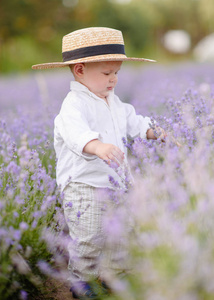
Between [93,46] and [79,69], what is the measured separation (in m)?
0.17

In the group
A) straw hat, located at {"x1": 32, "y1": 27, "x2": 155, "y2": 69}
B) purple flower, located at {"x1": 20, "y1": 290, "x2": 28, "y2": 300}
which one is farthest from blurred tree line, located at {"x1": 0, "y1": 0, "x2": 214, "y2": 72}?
purple flower, located at {"x1": 20, "y1": 290, "x2": 28, "y2": 300}

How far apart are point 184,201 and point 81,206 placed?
965 mm

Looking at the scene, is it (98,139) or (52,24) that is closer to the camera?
(98,139)

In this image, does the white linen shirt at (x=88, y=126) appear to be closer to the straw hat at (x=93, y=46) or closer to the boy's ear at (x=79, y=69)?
the boy's ear at (x=79, y=69)

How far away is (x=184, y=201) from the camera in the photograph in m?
1.57

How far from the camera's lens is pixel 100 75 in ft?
8.02

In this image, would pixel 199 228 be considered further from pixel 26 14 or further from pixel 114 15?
pixel 114 15

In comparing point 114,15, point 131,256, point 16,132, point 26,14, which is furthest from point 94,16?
point 131,256

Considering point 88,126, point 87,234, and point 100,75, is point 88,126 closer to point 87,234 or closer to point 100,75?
point 100,75

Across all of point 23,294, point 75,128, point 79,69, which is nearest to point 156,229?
point 23,294

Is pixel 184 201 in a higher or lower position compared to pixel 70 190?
higher

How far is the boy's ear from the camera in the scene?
2.48 m

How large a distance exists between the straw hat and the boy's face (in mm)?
64

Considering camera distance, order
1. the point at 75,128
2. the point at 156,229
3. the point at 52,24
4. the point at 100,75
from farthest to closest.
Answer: the point at 52,24, the point at 100,75, the point at 75,128, the point at 156,229
